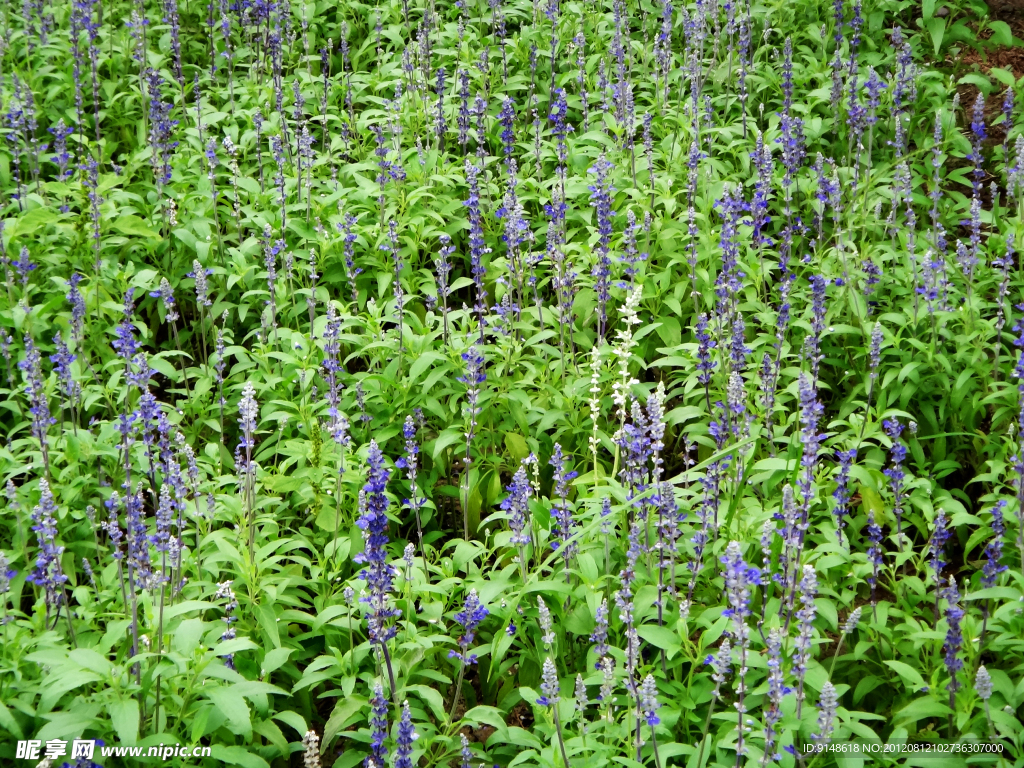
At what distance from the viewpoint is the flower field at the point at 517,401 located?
3.36 metres

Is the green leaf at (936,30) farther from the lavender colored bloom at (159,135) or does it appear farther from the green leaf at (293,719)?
the green leaf at (293,719)

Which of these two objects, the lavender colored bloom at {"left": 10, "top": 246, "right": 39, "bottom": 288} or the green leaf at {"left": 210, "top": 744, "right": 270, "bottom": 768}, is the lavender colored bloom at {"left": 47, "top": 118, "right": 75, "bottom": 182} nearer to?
the lavender colored bloom at {"left": 10, "top": 246, "right": 39, "bottom": 288}

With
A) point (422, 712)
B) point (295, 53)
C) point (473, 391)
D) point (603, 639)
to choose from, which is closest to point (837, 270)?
A: point (473, 391)

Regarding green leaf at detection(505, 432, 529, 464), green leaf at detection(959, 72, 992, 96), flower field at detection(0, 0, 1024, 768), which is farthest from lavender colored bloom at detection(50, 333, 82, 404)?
green leaf at detection(959, 72, 992, 96)

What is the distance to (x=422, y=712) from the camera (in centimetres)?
352

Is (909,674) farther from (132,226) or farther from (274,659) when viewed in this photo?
(132,226)

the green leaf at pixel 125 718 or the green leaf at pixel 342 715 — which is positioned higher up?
the green leaf at pixel 125 718

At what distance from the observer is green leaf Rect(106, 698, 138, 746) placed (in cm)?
299

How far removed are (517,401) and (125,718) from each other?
2460 mm

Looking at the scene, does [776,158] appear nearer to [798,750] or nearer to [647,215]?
[647,215]

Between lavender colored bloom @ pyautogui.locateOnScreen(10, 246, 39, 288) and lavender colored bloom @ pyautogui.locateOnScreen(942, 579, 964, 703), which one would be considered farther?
lavender colored bloom @ pyautogui.locateOnScreen(10, 246, 39, 288)

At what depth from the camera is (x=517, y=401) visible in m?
4.84

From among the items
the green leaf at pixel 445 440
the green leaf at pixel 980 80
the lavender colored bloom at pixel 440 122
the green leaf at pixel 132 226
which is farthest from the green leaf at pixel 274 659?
the green leaf at pixel 980 80

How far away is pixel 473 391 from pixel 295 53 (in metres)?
5.69
